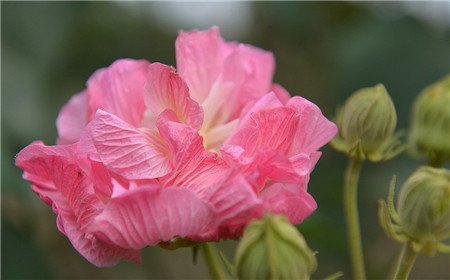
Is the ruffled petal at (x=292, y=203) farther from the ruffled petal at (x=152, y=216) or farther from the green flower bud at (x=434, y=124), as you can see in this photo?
the green flower bud at (x=434, y=124)

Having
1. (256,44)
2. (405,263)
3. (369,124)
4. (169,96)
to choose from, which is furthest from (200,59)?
(256,44)

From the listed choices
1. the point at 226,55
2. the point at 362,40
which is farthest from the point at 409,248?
the point at 362,40

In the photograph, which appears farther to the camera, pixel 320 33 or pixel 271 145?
pixel 320 33

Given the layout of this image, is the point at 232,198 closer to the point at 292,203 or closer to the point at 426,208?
the point at 292,203

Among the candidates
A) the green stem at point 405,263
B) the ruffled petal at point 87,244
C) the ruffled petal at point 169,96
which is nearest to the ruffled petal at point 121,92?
the ruffled petal at point 169,96

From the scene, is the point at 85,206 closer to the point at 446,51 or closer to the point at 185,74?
the point at 185,74

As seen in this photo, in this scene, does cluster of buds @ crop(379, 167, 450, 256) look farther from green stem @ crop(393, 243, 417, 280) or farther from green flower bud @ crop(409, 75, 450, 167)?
green flower bud @ crop(409, 75, 450, 167)
